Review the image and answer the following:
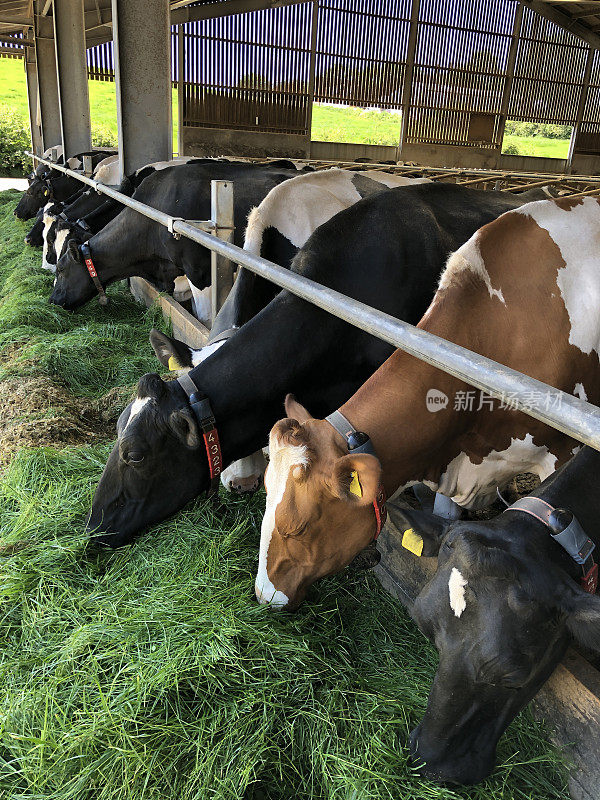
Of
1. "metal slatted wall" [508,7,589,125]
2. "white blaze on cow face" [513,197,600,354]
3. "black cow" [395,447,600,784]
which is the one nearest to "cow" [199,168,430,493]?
"white blaze on cow face" [513,197,600,354]

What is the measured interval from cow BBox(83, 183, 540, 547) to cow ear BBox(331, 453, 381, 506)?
94 cm

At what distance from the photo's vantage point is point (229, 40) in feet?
55.8

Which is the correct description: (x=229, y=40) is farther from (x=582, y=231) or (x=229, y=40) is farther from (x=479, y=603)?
Answer: (x=479, y=603)

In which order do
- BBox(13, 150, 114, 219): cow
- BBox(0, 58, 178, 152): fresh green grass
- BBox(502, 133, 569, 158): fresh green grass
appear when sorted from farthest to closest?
BBox(0, 58, 178, 152): fresh green grass < BBox(502, 133, 569, 158): fresh green grass < BBox(13, 150, 114, 219): cow

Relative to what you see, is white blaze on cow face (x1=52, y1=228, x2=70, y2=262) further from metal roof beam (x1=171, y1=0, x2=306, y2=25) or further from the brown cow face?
metal roof beam (x1=171, y1=0, x2=306, y2=25)

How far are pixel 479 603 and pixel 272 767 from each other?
841 mm

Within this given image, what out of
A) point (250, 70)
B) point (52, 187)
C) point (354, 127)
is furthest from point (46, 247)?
point (354, 127)

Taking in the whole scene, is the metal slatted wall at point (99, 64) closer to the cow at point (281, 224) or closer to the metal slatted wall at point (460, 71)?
the metal slatted wall at point (460, 71)

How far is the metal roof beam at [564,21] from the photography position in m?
18.8

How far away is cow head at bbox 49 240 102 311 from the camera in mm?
6371

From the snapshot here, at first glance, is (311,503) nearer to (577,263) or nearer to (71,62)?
(577,263)

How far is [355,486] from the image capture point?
196cm

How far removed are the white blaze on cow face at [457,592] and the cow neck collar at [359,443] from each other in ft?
1.33

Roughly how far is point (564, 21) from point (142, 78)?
1716 cm
